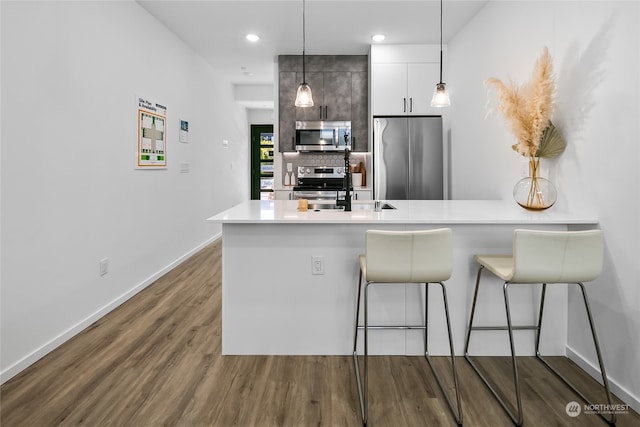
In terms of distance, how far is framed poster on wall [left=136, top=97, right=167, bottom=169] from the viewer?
142 inches

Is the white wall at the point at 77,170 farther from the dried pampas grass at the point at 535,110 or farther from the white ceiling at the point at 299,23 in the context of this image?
the dried pampas grass at the point at 535,110

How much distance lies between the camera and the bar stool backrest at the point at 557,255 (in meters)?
1.78

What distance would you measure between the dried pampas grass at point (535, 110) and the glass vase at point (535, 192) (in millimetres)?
116

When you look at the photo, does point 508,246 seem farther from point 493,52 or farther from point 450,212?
point 493,52

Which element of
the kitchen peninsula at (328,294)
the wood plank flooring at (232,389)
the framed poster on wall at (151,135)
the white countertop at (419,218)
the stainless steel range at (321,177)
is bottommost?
the wood plank flooring at (232,389)

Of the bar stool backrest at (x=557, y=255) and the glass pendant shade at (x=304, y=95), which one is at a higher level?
the glass pendant shade at (x=304, y=95)

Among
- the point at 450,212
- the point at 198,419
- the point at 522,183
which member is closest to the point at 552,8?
the point at 522,183

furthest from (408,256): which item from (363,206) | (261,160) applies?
(261,160)

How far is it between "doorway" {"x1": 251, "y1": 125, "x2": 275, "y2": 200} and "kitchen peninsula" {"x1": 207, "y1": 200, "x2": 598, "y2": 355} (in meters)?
6.23

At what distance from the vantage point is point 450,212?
8.02ft

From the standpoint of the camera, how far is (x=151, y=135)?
3824mm

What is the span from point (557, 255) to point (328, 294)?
1225 millimetres

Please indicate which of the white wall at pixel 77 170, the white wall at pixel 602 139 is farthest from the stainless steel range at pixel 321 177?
the white wall at pixel 602 139

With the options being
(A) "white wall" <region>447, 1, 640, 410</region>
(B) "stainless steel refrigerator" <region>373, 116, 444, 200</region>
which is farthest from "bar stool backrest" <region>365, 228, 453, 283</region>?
(B) "stainless steel refrigerator" <region>373, 116, 444, 200</region>
